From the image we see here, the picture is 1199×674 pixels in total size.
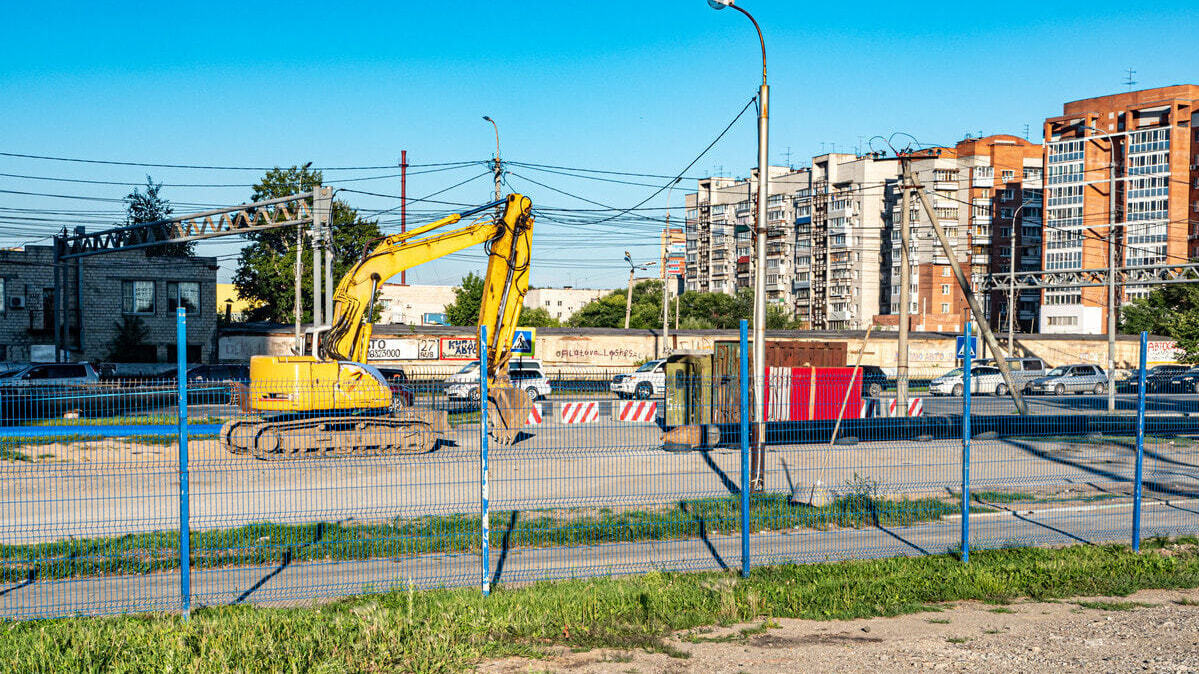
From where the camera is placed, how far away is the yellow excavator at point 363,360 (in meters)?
15.7

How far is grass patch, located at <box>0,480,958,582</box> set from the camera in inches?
411

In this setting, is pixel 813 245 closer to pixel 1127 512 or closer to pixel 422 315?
pixel 422 315

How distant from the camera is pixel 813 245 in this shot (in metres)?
105

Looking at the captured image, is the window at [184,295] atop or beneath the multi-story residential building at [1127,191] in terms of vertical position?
beneath

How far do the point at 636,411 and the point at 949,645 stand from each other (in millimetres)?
3674

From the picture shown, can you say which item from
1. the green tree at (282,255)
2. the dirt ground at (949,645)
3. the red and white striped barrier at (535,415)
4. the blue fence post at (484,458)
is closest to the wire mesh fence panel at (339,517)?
the blue fence post at (484,458)

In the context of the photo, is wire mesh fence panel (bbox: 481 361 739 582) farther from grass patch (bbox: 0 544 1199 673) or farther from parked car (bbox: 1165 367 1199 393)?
parked car (bbox: 1165 367 1199 393)

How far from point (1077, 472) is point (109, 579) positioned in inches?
602

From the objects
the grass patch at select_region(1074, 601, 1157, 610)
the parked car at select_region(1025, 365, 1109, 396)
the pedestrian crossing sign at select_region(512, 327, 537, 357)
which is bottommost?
the parked car at select_region(1025, 365, 1109, 396)

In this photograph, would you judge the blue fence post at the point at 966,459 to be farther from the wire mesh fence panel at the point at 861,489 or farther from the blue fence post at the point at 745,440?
the blue fence post at the point at 745,440

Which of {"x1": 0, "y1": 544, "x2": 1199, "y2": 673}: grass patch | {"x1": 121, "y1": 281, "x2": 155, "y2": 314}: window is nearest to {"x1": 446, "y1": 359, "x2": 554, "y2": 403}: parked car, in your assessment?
{"x1": 0, "y1": 544, "x2": 1199, "y2": 673}: grass patch

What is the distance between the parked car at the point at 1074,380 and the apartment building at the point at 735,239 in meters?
57.2

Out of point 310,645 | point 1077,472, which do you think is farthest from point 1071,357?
point 310,645

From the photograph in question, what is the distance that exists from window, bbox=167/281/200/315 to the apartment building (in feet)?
207
